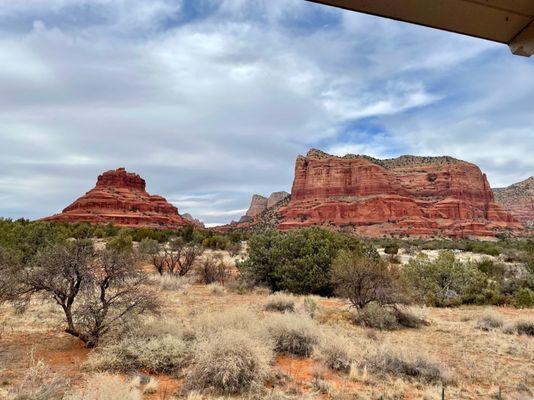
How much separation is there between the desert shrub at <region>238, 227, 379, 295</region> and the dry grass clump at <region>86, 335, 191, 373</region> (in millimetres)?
11107

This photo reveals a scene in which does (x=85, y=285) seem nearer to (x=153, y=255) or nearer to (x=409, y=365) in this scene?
(x=409, y=365)

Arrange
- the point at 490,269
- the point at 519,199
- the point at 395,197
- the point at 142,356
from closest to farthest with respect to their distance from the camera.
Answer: the point at 142,356
the point at 490,269
the point at 395,197
the point at 519,199

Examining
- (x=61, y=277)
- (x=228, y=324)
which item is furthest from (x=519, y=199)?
(x=61, y=277)

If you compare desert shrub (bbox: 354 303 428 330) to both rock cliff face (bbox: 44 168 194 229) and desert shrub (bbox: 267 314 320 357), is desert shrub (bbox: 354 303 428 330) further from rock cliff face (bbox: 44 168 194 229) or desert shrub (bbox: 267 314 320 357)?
rock cliff face (bbox: 44 168 194 229)

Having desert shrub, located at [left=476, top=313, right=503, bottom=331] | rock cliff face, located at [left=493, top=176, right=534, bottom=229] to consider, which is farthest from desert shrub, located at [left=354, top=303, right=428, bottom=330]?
rock cliff face, located at [left=493, top=176, right=534, bottom=229]

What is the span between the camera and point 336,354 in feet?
30.7

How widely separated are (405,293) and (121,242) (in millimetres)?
26234

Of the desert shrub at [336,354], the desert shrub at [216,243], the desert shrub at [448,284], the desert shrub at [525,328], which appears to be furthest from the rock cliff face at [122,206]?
the desert shrub at [336,354]

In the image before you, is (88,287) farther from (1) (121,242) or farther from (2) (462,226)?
(2) (462,226)

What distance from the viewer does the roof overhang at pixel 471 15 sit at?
6.17 ft

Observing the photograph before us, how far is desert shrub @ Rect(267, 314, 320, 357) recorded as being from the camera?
10242mm

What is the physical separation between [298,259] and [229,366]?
41.5 feet

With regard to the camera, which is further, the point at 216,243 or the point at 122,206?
the point at 122,206

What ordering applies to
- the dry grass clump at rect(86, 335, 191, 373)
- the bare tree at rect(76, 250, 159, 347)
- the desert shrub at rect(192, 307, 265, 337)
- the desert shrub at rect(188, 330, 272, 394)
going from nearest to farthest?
1. the desert shrub at rect(188, 330, 272, 394)
2. the dry grass clump at rect(86, 335, 191, 373)
3. the desert shrub at rect(192, 307, 265, 337)
4. the bare tree at rect(76, 250, 159, 347)
